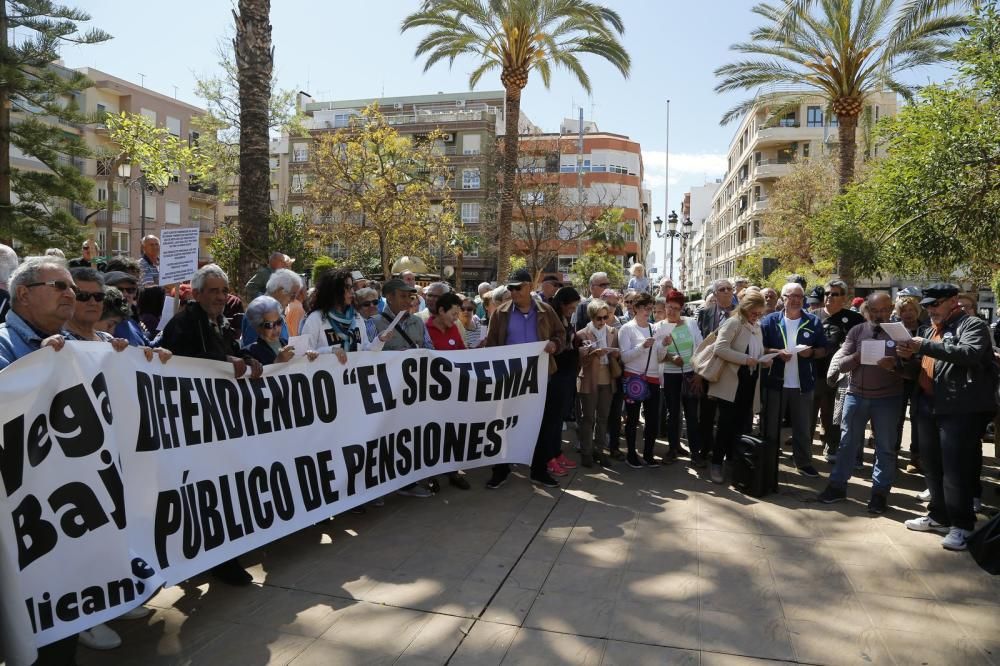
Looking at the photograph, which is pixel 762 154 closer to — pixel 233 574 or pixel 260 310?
pixel 260 310

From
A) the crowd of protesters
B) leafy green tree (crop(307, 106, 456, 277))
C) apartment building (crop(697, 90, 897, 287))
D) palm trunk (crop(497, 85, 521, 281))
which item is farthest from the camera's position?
apartment building (crop(697, 90, 897, 287))

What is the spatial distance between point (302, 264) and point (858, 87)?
50.6ft

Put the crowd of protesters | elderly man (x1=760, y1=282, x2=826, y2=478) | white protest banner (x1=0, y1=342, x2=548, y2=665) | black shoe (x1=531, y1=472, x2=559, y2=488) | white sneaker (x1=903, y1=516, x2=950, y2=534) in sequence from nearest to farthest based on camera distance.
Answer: white protest banner (x1=0, y1=342, x2=548, y2=665), the crowd of protesters, white sneaker (x1=903, y1=516, x2=950, y2=534), black shoe (x1=531, y1=472, x2=559, y2=488), elderly man (x1=760, y1=282, x2=826, y2=478)

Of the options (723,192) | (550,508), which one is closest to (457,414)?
(550,508)

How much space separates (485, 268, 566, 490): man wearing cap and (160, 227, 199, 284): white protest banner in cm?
301

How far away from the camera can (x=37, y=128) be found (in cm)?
1692

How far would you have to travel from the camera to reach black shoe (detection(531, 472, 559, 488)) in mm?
6570

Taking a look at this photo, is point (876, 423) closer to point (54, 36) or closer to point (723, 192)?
point (54, 36)

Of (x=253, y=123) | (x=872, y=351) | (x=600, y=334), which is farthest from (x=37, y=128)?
(x=872, y=351)

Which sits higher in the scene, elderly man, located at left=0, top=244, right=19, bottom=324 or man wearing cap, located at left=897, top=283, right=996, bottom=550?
elderly man, located at left=0, top=244, right=19, bottom=324

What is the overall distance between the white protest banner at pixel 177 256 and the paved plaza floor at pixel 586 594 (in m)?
3.03

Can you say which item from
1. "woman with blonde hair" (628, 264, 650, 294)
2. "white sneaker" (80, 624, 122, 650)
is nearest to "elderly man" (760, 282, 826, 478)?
"woman with blonde hair" (628, 264, 650, 294)

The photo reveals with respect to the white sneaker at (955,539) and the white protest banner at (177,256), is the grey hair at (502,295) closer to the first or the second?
the white protest banner at (177,256)

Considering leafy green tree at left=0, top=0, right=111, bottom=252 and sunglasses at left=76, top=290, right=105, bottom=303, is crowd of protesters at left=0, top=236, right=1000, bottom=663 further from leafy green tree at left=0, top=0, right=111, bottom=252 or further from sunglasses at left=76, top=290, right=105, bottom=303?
leafy green tree at left=0, top=0, right=111, bottom=252
